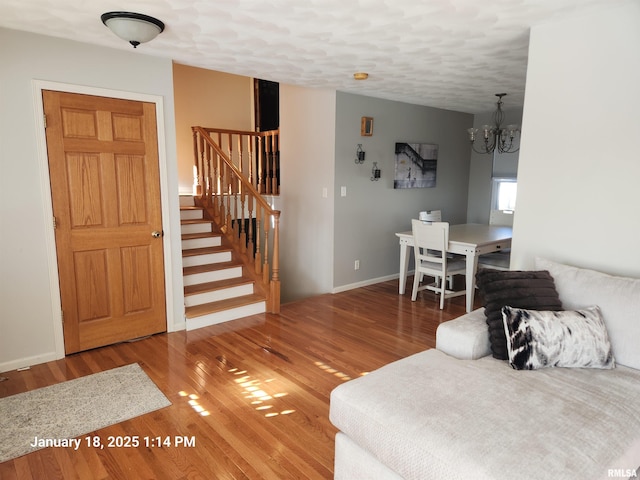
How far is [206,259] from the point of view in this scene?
4469 millimetres

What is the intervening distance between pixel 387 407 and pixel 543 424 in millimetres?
569

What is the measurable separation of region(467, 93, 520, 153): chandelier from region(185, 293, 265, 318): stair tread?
3.00 m

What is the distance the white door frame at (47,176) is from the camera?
2.88 metres

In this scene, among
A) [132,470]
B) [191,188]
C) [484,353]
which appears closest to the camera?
[132,470]

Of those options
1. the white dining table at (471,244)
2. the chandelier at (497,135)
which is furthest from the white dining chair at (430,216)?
the chandelier at (497,135)

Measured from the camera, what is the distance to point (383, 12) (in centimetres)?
237

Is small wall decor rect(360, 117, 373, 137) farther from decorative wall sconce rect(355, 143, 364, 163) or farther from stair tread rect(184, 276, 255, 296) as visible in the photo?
stair tread rect(184, 276, 255, 296)

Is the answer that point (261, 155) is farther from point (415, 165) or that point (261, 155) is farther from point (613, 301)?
point (613, 301)

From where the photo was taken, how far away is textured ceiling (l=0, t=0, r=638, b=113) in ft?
7.50

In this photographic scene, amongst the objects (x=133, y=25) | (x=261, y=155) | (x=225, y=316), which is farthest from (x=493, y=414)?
(x=261, y=155)

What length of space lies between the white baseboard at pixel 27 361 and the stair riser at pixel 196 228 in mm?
1979

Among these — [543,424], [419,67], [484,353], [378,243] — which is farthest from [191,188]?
[543,424]

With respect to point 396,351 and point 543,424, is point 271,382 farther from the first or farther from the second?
point 543,424

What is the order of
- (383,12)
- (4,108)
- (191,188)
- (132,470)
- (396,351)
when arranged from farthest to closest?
1. (191,188)
2. (396,351)
3. (4,108)
4. (383,12)
5. (132,470)
